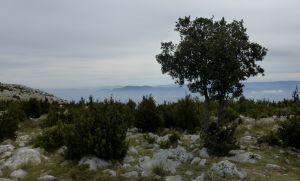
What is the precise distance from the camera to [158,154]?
46.7ft

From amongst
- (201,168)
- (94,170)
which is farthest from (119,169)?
(201,168)

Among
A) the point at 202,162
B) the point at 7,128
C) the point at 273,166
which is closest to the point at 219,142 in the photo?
the point at 202,162

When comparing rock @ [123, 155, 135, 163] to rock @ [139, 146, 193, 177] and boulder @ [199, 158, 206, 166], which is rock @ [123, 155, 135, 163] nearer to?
rock @ [139, 146, 193, 177]

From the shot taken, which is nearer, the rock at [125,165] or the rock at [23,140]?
the rock at [125,165]

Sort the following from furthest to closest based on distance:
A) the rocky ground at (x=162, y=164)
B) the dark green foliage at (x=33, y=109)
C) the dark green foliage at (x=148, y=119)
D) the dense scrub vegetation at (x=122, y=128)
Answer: the dark green foliage at (x=33, y=109) → the dark green foliage at (x=148, y=119) → the dense scrub vegetation at (x=122, y=128) → the rocky ground at (x=162, y=164)

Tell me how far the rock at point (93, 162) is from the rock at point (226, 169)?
11.1 ft

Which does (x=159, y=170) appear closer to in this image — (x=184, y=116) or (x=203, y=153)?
(x=203, y=153)

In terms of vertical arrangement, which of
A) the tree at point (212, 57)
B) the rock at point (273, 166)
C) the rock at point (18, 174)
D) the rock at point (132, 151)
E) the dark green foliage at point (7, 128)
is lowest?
the rock at point (18, 174)

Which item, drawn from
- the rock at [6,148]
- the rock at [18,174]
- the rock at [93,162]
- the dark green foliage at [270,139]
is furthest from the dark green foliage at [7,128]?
the dark green foliage at [270,139]

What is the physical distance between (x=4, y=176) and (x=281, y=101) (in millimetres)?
20317

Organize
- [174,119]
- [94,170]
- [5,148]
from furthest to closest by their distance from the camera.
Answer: [174,119]
[5,148]
[94,170]

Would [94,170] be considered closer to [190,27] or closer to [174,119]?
[190,27]

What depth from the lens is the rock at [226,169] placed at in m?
12.4

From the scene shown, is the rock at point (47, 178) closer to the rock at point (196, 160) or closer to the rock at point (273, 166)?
the rock at point (196, 160)
